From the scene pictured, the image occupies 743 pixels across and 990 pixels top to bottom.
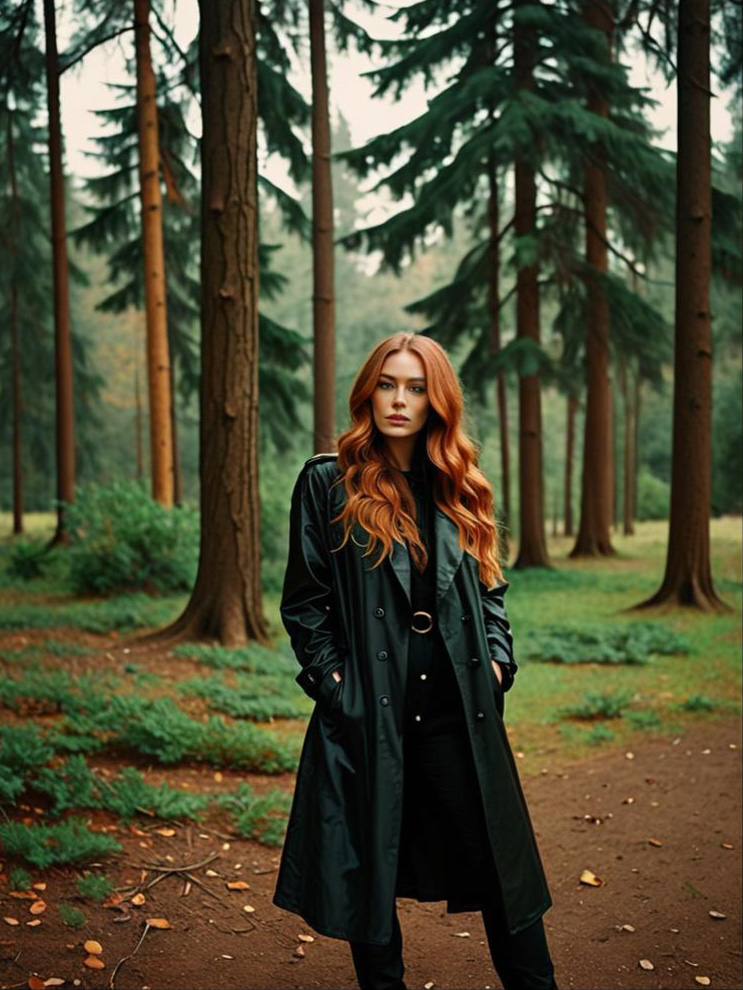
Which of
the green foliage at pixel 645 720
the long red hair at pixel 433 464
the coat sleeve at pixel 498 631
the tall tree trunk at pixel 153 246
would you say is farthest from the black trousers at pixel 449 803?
the tall tree trunk at pixel 153 246

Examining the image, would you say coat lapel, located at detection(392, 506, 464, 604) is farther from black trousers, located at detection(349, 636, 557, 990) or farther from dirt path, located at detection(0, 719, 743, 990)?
dirt path, located at detection(0, 719, 743, 990)

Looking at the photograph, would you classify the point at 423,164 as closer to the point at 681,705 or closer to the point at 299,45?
the point at 299,45

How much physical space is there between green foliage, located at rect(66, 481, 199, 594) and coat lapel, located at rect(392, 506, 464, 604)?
9375 mm

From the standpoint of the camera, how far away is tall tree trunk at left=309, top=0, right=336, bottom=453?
13.6 metres

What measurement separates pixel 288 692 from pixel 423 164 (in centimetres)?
1141

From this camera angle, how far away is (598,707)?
26.0 feet

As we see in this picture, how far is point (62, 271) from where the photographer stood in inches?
629

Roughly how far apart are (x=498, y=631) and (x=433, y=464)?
0.60m

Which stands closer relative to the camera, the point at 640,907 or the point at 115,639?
the point at 640,907

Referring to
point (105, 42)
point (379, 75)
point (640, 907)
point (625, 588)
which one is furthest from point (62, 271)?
point (640, 907)

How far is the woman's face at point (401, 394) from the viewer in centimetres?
315

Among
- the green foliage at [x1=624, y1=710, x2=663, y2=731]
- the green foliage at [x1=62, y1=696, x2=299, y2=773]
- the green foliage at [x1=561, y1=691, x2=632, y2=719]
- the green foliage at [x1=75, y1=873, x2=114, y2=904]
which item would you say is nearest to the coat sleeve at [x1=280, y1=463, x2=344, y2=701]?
the green foliage at [x1=75, y1=873, x2=114, y2=904]

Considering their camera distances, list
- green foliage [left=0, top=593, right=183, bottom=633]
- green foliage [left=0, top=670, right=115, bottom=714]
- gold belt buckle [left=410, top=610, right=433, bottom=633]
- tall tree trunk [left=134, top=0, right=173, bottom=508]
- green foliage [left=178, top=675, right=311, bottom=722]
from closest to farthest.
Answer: gold belt buckle [left=410, top=610, right=433, bottom=633], green foliage [left=0, top=670, right=115, bottom=714], green foliage [left=178, top=675, right=311, bottom=722], green foliage [left=0, top=593, right=183, bottom=633], tall tree trunk [left=134, top=0, right=173, bottom=508]

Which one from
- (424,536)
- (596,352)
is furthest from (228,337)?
(596,352)
